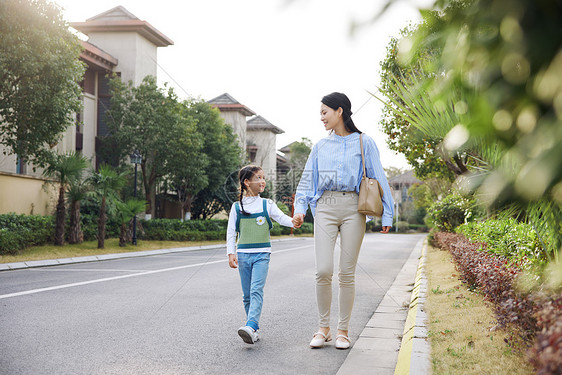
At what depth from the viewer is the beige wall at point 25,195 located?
1920 cm

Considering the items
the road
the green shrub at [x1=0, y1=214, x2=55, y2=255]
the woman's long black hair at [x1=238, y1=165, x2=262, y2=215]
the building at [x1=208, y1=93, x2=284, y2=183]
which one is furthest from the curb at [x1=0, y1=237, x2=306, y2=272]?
the building at [x1=208, y1=93, x2=284, y2=183]

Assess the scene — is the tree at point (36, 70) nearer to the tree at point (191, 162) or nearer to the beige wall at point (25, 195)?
the beige wall at point (25, 195)

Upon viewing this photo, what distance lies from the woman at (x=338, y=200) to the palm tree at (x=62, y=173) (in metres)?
14.0

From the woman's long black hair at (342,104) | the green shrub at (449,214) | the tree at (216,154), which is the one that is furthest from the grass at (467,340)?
the tree at (216,154)

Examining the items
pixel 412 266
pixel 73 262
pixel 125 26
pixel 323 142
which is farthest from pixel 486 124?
pixel 125 26

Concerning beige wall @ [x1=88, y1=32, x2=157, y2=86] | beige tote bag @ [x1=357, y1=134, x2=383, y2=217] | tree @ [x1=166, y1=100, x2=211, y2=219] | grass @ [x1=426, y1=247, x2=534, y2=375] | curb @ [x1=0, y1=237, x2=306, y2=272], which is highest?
beige wall @ [x1=88, y1=32, x2=157, y2=86]

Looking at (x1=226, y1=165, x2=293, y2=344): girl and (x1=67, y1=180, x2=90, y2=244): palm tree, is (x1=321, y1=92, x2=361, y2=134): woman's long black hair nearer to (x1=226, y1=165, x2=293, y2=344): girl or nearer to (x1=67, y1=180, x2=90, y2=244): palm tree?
(x1=226, y1=165, x2=293, y2=344): girl

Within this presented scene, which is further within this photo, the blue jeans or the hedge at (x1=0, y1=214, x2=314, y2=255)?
the hedge at (x1=0, y1=214, x2=314, y2=255)

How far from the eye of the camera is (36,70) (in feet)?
47.9

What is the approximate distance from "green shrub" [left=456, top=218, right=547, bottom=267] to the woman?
1246mm

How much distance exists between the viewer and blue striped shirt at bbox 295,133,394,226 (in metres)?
4.53

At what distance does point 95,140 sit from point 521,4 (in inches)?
1104

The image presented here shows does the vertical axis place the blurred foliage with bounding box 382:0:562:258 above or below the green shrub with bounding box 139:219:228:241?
above

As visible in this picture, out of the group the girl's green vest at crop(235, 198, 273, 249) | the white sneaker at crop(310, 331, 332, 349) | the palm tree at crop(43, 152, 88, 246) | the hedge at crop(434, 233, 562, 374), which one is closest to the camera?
the hedge at crop(434, 233, 562, 374)
